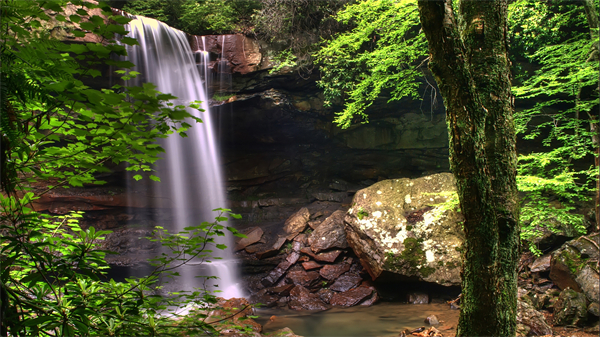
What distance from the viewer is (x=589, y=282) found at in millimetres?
4383

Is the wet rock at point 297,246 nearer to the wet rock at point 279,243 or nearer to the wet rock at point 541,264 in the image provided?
the wet rock at point 279,243

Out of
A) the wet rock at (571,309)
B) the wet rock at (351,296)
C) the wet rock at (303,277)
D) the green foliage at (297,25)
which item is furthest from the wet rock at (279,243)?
the wet rock at (571,309)

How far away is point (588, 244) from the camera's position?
187 inches

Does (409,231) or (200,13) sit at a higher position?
(200,13)

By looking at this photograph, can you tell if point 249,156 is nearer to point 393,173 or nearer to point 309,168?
point 309,168

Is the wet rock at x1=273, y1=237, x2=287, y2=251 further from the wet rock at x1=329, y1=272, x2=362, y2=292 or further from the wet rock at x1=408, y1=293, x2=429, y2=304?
the wet rock at x1=408, y1=293, x2=429, y2=304

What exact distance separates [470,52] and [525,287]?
17.2ft

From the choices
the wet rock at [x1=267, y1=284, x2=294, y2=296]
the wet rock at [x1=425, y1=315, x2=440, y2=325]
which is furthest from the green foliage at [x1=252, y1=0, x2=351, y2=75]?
the wet rock at [x1=425, y1=315, x2=440, y2=325]

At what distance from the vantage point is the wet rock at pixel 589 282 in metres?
4.21

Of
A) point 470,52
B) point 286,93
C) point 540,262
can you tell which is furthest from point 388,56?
point 540,262

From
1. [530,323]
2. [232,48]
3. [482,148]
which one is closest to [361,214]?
[530,323]

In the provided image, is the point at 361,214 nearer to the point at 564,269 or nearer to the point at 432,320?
the point at 432,320

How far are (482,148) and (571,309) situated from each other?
153 inches

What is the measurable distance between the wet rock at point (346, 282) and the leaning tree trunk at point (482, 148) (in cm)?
480
